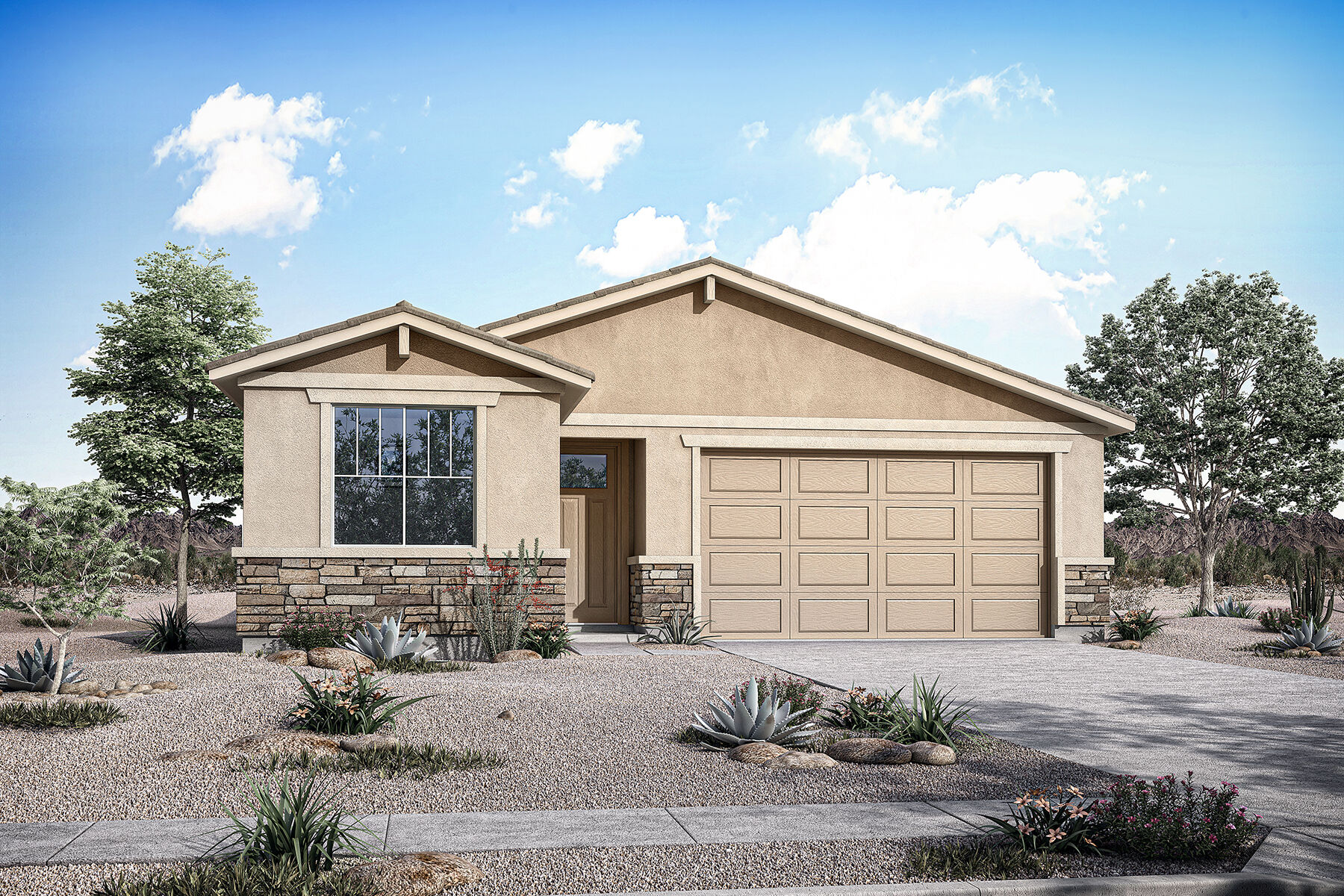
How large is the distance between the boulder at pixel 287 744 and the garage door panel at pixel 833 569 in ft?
30.5

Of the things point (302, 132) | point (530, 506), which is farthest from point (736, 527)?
point (302, 132)

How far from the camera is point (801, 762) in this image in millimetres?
6926

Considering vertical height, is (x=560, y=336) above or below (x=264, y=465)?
above

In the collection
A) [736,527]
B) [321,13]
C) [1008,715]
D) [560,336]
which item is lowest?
[1008,715]

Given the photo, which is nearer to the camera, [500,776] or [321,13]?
[500,776]

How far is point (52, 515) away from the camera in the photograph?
356 inches

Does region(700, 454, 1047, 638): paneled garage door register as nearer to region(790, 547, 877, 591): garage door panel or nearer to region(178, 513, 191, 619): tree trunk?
region(790, 547, 877, 591): garage door panel

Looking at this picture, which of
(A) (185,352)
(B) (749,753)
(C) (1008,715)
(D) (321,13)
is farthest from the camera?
(A) (185,352)

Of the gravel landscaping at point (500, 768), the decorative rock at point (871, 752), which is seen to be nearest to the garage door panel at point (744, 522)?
the gravel landscaping at point (500, 768)

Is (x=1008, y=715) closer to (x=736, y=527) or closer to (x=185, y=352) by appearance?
(x=736, y=527)

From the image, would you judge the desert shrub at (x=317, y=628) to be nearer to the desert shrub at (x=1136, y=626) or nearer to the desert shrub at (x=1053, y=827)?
the desert shrub at (x=1053, y=827)

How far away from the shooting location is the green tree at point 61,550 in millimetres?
8922

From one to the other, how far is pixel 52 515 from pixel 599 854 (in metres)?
6.40

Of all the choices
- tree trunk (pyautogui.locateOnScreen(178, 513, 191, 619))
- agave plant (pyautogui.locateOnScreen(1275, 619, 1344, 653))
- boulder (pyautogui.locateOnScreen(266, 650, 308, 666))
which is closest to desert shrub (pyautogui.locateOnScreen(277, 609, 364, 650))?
boulder (pyautogui.locateOnScreen(266, 650, 308, 666))
